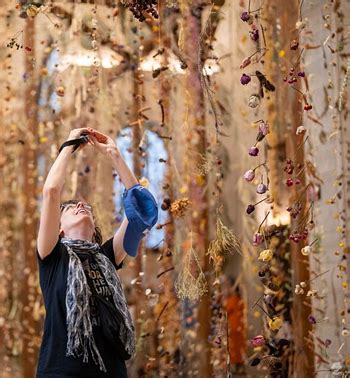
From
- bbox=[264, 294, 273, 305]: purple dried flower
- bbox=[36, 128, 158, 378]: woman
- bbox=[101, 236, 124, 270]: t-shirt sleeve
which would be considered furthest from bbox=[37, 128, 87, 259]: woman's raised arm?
bbox=[264, 294, 273, 305]: purple dried flower

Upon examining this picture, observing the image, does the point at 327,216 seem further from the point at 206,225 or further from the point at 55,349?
the point at 55,349

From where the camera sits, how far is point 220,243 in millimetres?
2613

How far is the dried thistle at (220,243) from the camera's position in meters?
2.61

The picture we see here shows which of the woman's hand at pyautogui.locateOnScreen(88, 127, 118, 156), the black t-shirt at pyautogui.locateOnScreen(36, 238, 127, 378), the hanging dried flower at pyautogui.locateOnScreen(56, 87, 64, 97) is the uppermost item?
the hanging dried flower at pyautogui.locateOnScreen(56, 87, 64, 97)

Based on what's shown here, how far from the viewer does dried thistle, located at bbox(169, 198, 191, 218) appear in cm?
266

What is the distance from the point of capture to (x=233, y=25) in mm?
2828

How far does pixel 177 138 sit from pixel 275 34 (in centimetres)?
57

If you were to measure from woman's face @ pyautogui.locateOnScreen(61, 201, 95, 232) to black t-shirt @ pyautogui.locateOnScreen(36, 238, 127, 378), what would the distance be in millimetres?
117

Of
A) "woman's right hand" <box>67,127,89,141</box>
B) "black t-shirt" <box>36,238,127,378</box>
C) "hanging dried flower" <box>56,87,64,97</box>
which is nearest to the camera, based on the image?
"black t-shirt" <box>36,238,127,378</box>

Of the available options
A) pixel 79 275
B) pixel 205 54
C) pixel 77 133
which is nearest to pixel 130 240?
pixel 79 275

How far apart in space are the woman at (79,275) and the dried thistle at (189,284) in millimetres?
599

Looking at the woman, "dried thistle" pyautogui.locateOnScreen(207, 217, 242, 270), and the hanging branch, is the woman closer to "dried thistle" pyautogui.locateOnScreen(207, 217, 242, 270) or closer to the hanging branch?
"dried thistle" pyautogui.locateOnScreen(207, 217, 242, 270)

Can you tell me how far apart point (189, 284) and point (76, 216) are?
2.42ft

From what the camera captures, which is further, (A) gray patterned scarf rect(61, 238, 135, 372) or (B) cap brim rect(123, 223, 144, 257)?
(B) cap brim rect(123, 223, 144, 257)
